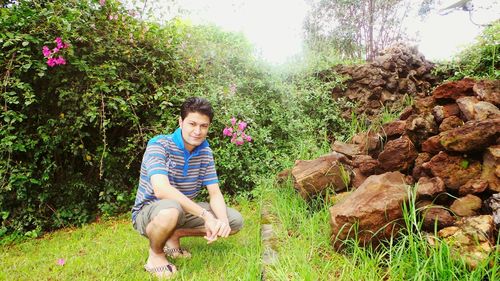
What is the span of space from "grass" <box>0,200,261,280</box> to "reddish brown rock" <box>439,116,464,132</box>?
176 centimetres

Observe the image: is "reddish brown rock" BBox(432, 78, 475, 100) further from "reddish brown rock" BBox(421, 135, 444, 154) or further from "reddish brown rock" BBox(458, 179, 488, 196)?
"reddish brown rock" BBox(458, 179, 488, 196)

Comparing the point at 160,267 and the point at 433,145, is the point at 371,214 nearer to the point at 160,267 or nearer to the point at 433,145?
the point at 433,145

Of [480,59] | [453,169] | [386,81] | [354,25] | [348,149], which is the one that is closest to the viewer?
[453,169]

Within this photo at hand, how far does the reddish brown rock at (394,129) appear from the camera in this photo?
310 cm

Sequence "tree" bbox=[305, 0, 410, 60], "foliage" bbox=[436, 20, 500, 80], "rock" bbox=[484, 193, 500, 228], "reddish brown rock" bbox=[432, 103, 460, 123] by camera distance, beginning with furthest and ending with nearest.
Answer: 1. "tree" bbox=[305, 0, 410, 60]
2. "foliage" bbox=[436, 20, 500, 80]
3. "reddish brown rock" bbox=[432, 103, 460, 123]
4. "rock" bbox=[484, 193, 500, 228]

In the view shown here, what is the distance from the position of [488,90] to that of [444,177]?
967 millimetres

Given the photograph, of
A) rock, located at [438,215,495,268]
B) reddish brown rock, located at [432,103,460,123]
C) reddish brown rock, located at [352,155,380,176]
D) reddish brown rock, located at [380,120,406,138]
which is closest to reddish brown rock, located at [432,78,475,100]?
reddish brown rock, located at [432,103,460,123]

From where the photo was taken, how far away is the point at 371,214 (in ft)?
7.43

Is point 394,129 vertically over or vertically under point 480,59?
under

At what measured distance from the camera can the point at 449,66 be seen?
6.03 meters

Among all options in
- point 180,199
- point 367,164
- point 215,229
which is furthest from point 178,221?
point 367,164

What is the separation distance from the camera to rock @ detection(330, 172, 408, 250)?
7.41 feet

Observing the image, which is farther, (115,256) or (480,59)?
(480,59)

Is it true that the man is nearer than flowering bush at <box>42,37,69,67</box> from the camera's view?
Yes
